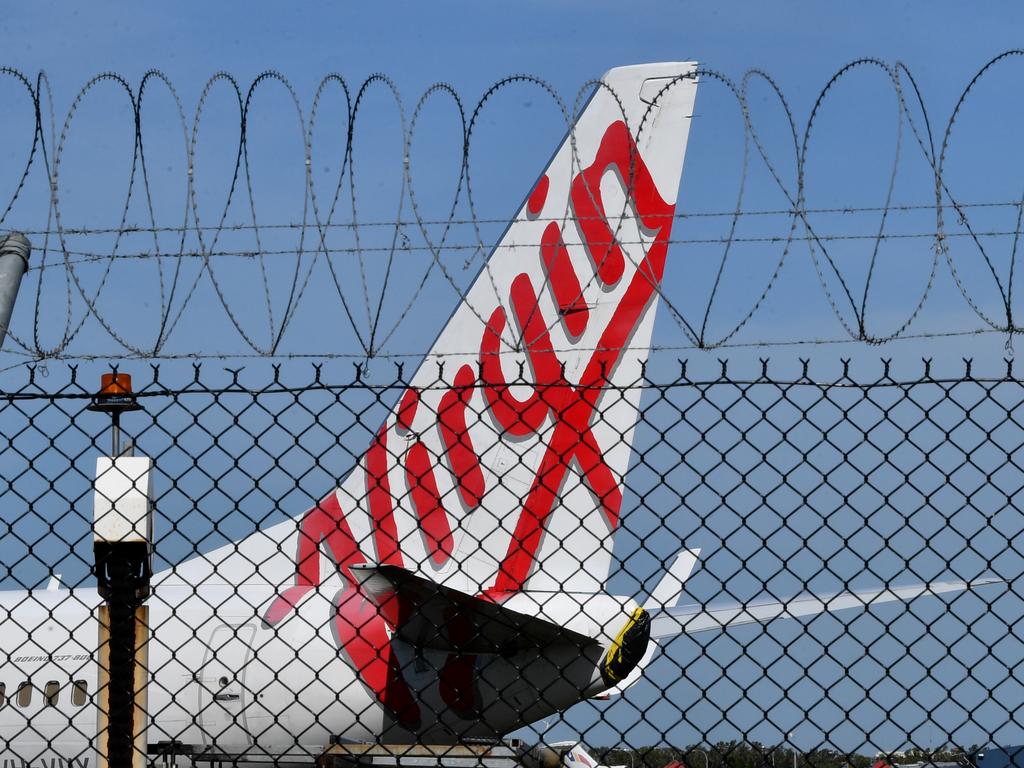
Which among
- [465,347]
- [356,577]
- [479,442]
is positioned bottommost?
[356,577]

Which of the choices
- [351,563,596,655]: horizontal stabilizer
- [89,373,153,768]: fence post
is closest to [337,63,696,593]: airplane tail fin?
[351,563,596,655]: horizontal stabilizer

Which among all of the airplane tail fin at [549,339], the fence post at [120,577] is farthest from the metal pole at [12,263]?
the airplane tail fin at [549,339]

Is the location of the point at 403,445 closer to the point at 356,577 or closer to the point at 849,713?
the point at 356,577

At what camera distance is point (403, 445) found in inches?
489

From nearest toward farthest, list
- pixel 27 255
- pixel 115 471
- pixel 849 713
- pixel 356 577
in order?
pixel 115 471 → pixel 849 713 → pixel 27 255 → pixel 356 577

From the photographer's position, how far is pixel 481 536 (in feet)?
40.8

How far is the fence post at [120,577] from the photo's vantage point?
418 cm

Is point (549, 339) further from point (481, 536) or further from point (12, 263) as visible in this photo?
point (12, 263)

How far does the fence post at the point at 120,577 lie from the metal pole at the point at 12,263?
6.85 feet

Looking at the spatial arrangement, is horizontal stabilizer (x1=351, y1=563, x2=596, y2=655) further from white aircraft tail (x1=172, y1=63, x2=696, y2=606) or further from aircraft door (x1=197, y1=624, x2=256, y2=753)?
aircraft door (x1=197, y1=624, x2=256, y2=753)

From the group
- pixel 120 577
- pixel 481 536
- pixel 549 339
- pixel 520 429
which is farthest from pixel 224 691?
pixel 120 577

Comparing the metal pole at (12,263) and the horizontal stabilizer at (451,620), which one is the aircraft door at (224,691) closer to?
the horizontal stabilizer at (451,620)

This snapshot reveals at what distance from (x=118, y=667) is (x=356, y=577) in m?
3.84

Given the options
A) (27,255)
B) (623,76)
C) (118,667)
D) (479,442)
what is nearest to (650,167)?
(623,76)
